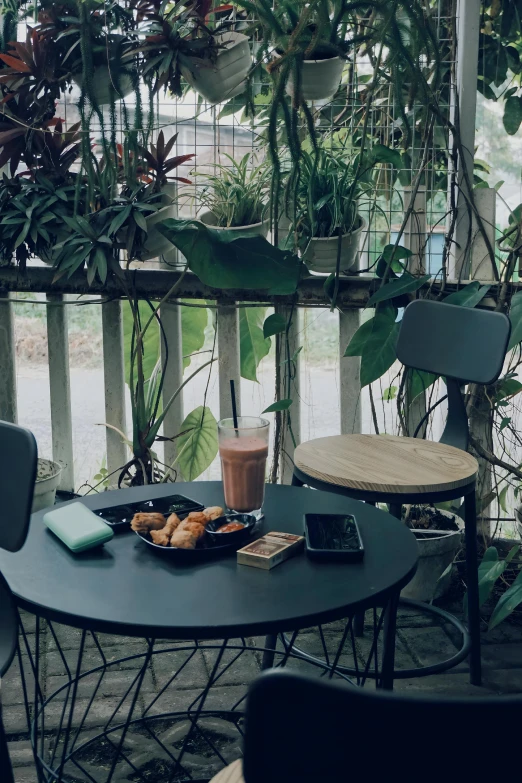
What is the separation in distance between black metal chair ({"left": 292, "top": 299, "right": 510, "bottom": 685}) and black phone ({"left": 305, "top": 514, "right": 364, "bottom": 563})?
16.7 inches

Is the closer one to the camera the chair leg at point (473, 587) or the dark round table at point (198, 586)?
the dark round table at point (198, 586)

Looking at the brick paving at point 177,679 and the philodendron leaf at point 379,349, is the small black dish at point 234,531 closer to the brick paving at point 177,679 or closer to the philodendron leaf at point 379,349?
the brick paving at point 177,679

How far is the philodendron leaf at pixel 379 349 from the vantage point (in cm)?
249

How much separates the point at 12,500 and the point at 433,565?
1565mm

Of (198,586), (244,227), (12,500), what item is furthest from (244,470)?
(244,227)

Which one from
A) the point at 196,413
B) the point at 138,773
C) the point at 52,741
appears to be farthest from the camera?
the point at 196,413

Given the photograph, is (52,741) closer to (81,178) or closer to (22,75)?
(81,178)

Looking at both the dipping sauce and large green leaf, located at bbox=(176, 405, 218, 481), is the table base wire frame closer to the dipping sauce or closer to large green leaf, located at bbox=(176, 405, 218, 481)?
the dipping sauce

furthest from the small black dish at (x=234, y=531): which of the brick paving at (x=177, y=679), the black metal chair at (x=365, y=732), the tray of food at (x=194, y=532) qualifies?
the black metal chair at (x=365, y=732)

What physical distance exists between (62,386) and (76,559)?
1678 millimetres

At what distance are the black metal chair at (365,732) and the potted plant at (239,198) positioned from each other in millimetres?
2186

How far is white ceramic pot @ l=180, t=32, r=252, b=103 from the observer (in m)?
2.52

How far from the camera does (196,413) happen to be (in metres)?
2.85

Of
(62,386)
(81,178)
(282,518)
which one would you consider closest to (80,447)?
(62,386)
